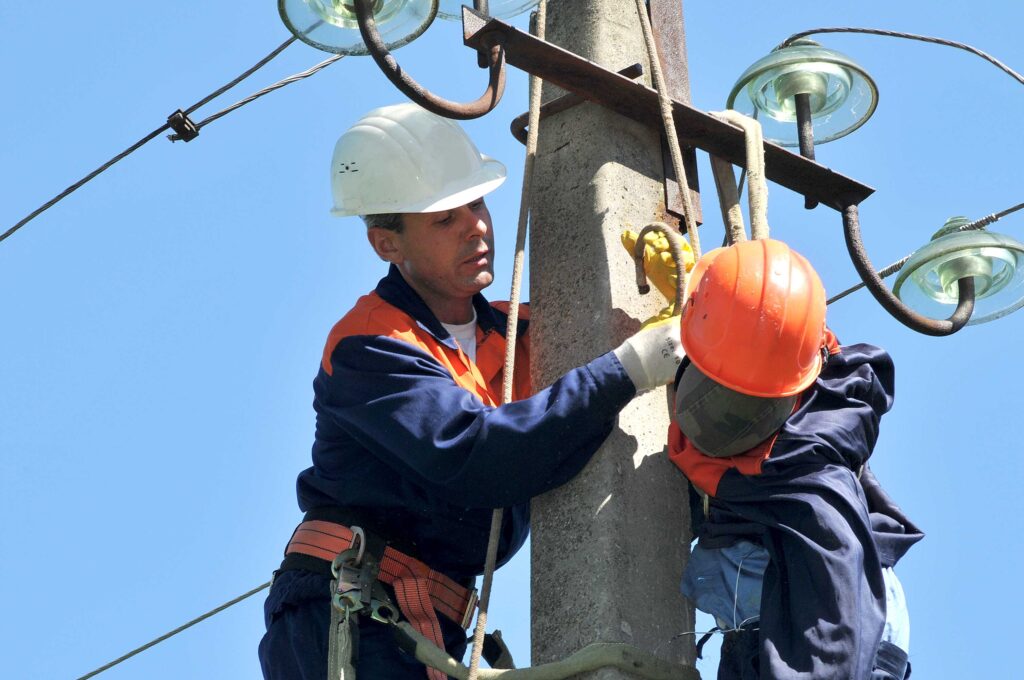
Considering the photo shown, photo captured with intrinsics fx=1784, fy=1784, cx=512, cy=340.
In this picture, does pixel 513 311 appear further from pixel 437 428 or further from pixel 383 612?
pixel 383 612

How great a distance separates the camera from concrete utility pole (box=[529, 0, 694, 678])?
13.1 feet

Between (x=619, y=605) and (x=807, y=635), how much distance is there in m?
0.49

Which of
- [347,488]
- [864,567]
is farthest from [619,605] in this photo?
[347,488]

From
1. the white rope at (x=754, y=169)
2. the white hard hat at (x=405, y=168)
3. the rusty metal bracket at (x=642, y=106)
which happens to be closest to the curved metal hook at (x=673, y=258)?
the white rope at (x=754, y=169)

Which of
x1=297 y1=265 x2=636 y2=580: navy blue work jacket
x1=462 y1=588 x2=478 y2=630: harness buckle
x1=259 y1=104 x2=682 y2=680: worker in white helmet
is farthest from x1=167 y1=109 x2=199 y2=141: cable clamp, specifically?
x1=462 y1=588 x2=478 y2=630: harness buckle

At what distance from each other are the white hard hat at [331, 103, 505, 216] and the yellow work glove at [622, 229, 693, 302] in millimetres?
797

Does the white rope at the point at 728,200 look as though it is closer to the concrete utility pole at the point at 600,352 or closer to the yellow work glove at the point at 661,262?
the concrete utility pole at the point at 600,352

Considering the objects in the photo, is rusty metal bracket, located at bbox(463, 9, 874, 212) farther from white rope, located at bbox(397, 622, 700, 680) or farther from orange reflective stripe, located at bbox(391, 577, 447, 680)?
white rope, located at bbox(397, 622, 700, 680)

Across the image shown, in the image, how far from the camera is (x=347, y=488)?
4539mm

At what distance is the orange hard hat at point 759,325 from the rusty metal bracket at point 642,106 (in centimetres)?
91

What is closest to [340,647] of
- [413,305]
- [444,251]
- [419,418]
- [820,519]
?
[419,418]

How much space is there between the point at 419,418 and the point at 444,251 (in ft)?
2.62

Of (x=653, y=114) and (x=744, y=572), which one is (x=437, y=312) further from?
(x=744, y=572)

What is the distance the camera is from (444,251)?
4.89 metres
